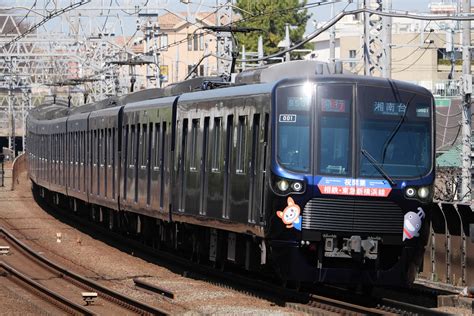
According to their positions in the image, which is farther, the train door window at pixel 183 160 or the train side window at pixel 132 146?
the train side window at pixel 132 146

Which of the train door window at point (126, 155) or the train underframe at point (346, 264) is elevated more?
the train door window at point (126, 155)

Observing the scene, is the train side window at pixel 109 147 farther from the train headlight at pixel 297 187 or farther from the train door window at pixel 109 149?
the train headlight at pixel 297 187

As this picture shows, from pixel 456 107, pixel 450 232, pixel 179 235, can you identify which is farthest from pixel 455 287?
pixel 456 107

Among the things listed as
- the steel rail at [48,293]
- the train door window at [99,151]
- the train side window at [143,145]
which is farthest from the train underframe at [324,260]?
the train door window at [99,151]

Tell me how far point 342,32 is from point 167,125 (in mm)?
57556

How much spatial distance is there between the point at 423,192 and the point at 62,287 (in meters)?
6.25

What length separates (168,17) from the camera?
10812cm

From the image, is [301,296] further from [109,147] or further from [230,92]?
[109,147]

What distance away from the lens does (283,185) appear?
14.5 metres

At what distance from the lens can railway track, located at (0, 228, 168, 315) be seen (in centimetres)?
1542

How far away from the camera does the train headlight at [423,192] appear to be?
583 inches

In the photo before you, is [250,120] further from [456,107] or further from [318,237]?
[456,107]

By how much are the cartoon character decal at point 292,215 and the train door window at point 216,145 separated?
2.74 metres

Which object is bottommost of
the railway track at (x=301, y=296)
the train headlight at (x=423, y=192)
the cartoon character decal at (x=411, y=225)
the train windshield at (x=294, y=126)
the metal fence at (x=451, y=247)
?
the railway track at (x=301, y=296)
